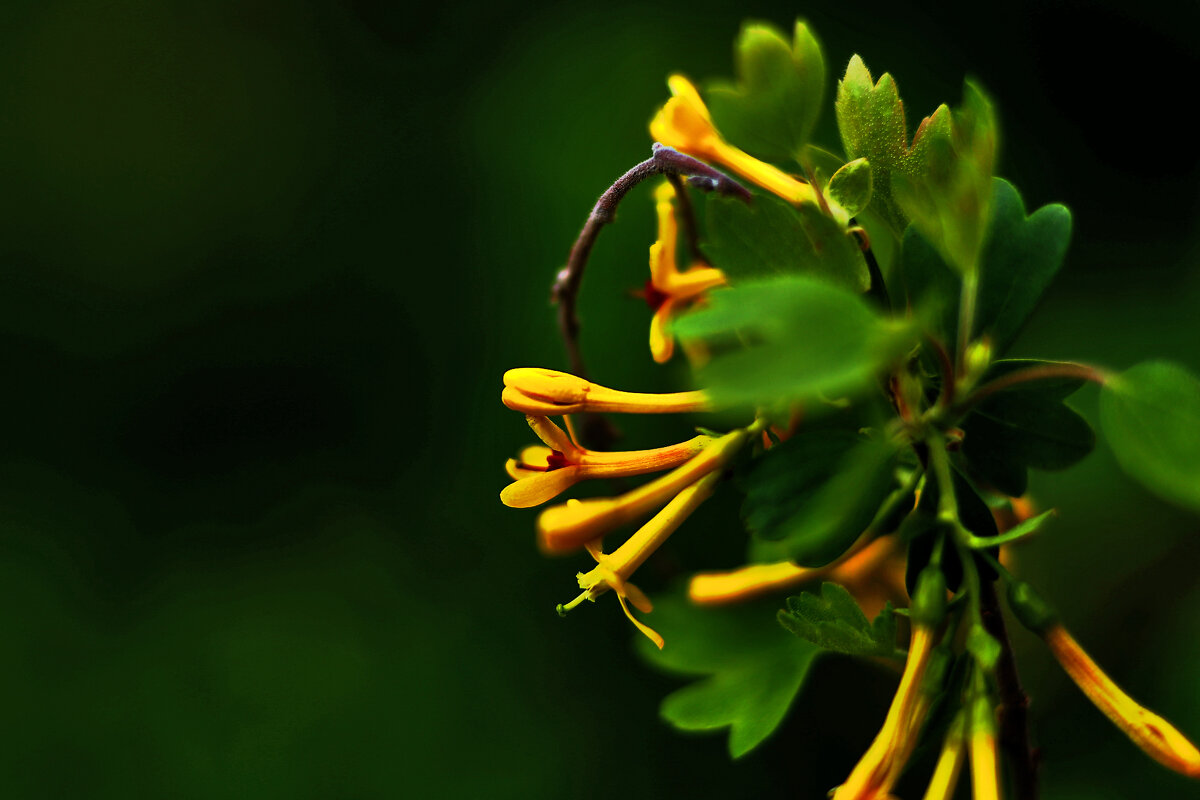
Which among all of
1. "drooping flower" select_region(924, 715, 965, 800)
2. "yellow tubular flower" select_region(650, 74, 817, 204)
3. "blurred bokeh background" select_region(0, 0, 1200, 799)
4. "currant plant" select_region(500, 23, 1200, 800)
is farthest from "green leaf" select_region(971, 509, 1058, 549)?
"blurred bokeh background" select_region(0, 0, 1200, 799)

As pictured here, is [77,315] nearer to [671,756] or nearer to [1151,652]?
[671,756]

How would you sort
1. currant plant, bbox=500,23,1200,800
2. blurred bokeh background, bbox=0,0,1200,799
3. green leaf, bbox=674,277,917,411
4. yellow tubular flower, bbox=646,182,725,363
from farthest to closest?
blurred bokeh background, bbox=0,0,1200,799 → yellow tubular flower, bbox=646,182,725,363 → currant plant, bbox=500,23,1200,800 → green leaf, bbox=674,277,917,411

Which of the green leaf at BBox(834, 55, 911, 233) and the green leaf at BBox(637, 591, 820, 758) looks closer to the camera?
the green leaf at BBox(834, 55, 911, 233)

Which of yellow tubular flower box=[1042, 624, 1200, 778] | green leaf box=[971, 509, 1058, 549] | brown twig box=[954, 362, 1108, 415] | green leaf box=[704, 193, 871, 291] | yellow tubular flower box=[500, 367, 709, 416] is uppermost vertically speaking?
green leaf box=[704, 193, 871, 291]

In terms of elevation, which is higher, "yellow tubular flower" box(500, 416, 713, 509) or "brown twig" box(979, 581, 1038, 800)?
"yellow tubular flower" box(500, 416, 713, 509)

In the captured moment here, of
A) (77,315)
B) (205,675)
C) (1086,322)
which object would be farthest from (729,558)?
(77,315)

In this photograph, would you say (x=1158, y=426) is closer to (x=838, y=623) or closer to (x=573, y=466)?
(x=838, y=623)

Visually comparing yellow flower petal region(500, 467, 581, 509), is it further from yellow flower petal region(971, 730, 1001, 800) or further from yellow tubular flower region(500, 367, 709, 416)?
yellow flower petal region(971, 730, 1001, 800)
